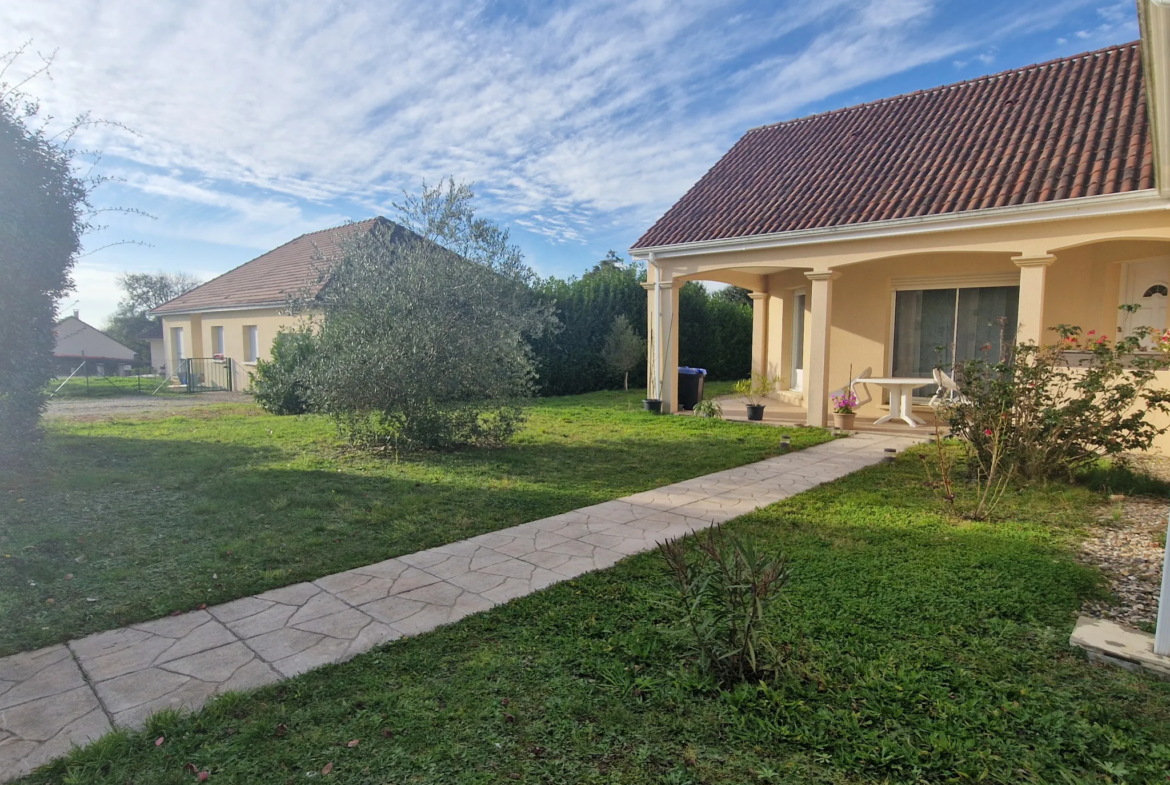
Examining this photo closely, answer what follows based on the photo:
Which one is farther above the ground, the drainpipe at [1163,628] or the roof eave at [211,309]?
the roof eave at [211,309]

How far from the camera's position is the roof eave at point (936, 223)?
313 inches

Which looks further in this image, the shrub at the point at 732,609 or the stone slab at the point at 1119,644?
the stone slab at the point at 1119,644

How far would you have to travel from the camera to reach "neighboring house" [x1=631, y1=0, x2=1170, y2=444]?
8719 mm

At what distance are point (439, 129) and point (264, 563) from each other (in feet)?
32.3

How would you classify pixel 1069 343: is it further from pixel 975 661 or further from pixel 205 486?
pixel 205 486

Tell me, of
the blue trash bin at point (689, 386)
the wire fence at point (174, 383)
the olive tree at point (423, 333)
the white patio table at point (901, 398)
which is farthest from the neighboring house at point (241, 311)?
the white patio table at point (901, 398)

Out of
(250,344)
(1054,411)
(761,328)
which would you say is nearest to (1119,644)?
(1054,411)

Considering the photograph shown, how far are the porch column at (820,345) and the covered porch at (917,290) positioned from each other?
0.02 meters

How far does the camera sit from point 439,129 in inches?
469

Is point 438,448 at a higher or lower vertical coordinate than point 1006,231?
lower

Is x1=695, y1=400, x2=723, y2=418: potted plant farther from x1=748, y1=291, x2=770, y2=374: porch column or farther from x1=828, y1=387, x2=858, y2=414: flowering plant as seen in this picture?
x1=748, y1=291, x2=770, y2=374: porch column

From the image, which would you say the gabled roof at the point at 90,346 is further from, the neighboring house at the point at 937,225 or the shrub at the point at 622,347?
the neighboring house at the point at 937,225

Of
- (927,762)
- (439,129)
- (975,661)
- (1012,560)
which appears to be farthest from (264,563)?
(439,129)

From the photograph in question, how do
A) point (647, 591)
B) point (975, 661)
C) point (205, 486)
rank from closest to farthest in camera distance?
1. point (975, 661)
2. point (647, 591)
3. point (205, 486)
